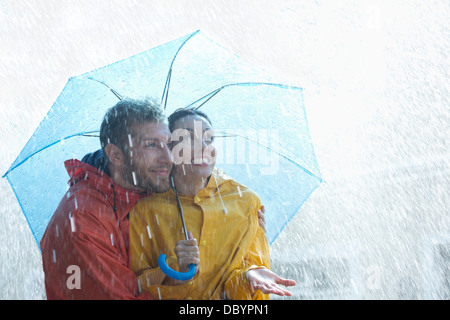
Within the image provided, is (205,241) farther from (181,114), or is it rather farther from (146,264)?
(181,114)

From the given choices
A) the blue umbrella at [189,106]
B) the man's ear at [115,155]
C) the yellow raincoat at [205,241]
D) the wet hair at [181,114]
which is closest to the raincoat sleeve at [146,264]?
the yellow raincoat at [205,241]

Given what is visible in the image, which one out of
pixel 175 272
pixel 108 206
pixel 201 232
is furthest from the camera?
pixel 201 232

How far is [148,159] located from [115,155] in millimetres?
Result: 179

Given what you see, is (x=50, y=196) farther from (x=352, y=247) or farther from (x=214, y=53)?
(x=352, y=247)

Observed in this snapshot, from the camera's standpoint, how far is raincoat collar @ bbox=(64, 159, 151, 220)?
220 centimetres

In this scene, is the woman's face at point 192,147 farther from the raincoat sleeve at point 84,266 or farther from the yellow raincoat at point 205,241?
the raincoat sleeve at point 84,266

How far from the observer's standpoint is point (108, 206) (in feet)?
7.05

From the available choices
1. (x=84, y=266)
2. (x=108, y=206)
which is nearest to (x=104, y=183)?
(x=108, y=206)

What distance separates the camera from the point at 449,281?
6.44 metres

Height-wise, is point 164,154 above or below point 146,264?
above

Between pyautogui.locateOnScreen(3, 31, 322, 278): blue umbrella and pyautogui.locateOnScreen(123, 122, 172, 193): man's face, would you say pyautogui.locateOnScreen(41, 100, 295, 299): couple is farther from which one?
pyautogui.locateOnScreen(3, 31, 322, 278): blue umbrella

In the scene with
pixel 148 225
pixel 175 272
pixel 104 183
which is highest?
pixel 104 183

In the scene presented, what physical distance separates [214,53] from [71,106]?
82 cm
